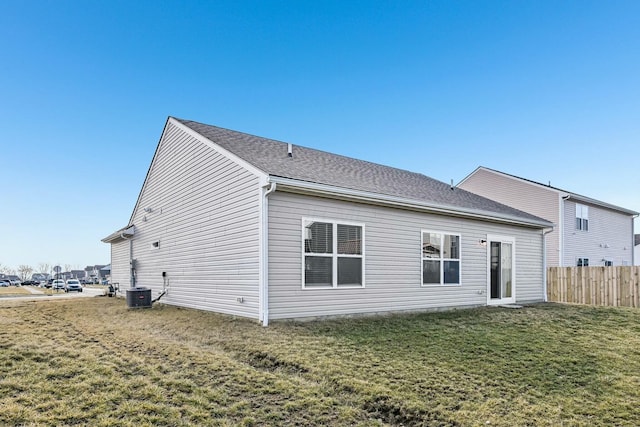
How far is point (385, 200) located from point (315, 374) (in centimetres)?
541

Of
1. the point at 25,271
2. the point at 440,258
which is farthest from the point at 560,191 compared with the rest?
the point at 25,271

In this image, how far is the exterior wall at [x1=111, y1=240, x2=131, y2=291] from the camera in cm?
1638

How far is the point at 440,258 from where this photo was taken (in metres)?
11.0

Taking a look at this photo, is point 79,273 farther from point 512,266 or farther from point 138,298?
point 512,266

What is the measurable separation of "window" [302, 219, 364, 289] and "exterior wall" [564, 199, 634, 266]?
1568cm

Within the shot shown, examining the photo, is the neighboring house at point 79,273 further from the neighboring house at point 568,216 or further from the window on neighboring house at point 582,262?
the window on neighboring house at point 582,262

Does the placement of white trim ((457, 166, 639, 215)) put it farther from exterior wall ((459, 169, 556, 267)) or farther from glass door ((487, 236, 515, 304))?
glass door ((487, 236, 515, 304))

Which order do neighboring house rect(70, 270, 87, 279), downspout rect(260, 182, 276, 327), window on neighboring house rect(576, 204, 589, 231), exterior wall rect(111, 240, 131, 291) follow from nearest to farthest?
1. downspout rect(260, 182, 276, 327)
2. exterior wall rect(111, 240, 131, 291)
3. window on neighboring house rect(576, 204, 589, 231)
4. neighboring house rect(70, 270, 87, 279)

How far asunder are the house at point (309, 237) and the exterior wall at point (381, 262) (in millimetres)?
27

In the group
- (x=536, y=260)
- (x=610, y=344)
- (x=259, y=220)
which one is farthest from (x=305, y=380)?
(x=536, y=260)

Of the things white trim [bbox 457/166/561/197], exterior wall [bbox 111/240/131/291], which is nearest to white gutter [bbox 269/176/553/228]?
white trim [bbox 457/166/561/197]

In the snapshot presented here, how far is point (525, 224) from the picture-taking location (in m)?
13.4

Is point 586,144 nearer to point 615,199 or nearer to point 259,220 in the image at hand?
point 615,199

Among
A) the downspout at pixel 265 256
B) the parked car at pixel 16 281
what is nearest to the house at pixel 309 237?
the downspout at pixel 265 256
